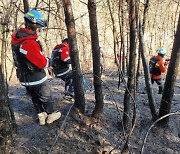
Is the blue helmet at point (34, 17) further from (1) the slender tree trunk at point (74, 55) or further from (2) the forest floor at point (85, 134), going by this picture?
(2) the forest floor at point (85, 134)

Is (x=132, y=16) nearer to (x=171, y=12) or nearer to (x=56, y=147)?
(x=56, y=147)

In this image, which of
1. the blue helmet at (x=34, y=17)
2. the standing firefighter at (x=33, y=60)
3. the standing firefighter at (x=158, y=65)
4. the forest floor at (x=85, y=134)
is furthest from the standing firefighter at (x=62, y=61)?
the standing firefighter at (x=158, y=65)

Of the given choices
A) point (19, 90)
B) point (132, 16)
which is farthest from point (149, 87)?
point (19, 90)

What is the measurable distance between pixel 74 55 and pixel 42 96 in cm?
97

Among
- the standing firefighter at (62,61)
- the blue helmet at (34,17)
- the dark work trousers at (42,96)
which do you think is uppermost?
the blue helmet at (34,17)

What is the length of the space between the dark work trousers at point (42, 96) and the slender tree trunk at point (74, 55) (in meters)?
0.55

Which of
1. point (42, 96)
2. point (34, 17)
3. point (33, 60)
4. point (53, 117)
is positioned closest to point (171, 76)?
point (53, 117)

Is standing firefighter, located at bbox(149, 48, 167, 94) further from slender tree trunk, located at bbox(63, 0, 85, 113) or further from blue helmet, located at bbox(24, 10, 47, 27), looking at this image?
blue helmet, located at bbox(24, 10, 47, 27)

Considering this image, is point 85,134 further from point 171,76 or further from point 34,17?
point 34,17

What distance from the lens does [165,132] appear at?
589 centimetres

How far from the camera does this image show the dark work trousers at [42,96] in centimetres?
483

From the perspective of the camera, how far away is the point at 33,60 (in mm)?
4445

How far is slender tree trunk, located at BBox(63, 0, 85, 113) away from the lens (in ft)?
15.2

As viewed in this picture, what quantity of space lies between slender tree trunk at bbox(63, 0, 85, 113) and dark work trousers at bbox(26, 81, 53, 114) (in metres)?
0.55
